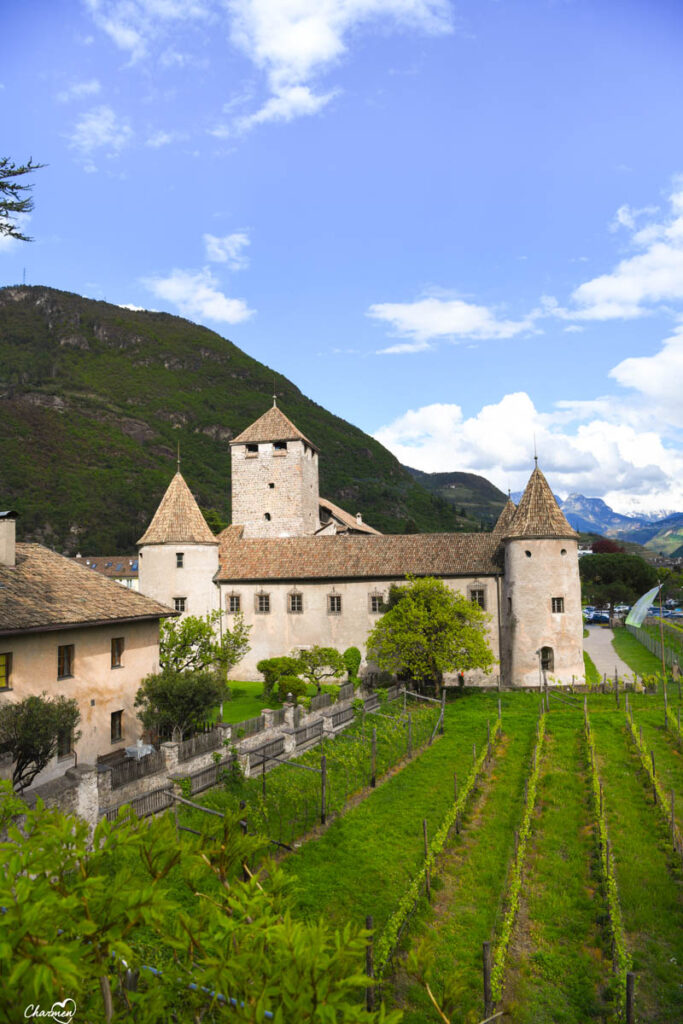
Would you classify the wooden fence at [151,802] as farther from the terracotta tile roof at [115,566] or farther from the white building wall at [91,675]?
the terracotta tile roof at [115,566]

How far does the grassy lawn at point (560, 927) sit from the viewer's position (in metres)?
9.50

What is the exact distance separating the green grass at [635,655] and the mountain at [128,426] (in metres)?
43.3

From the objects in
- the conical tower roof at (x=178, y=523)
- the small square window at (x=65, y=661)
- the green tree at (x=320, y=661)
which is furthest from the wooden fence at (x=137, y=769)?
the conical tower roof at (x=178, y=523)

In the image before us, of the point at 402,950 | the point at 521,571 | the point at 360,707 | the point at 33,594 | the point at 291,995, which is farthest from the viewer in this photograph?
the point at 521,571

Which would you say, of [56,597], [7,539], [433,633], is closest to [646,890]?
[433,633]

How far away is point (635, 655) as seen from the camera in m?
45.7

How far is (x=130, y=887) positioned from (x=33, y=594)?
19.9 metres

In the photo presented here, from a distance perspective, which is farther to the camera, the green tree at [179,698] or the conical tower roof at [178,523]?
the conical tower roof at [178,523]

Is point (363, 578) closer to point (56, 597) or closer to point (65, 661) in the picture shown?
point (56, 597)

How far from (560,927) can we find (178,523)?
1183 inches

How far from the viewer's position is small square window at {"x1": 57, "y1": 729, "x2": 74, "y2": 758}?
17.8m

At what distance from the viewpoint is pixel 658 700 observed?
30344 millimetres

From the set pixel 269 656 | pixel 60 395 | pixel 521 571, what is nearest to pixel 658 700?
pixel 521 571

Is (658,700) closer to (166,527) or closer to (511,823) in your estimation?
(511,823)
